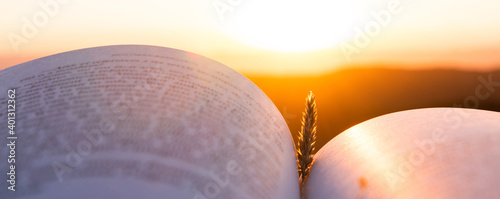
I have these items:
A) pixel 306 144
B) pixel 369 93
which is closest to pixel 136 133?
pixel 306 144

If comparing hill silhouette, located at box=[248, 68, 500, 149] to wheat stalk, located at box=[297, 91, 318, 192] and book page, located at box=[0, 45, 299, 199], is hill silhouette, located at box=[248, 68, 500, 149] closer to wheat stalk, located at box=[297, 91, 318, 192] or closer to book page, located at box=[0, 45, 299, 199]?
wheat stalk, located at box=[297, 91, 318, 192]

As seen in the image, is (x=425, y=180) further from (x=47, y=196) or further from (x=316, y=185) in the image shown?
(x=47, y=196)

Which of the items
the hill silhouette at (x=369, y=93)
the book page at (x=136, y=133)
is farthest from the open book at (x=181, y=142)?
the hill silhouette at (x=369, y=93)

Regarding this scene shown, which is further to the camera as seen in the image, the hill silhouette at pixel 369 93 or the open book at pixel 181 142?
the hill silhouette at pixel 369 93

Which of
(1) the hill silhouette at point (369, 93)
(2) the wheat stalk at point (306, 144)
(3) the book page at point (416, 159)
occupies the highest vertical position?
(1) the hill silhouette at point (369, 93)

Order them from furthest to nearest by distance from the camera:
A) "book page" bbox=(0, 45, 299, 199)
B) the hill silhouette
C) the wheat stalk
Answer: the hill silhouette
the wheat stalk
"book page" bbox=(0, 45, 299, 199)

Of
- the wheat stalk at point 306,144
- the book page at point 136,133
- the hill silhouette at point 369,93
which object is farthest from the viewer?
the hill silhouette at point 369,93

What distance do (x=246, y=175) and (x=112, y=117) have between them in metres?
0.34

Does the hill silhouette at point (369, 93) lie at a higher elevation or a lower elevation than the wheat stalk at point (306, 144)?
higher

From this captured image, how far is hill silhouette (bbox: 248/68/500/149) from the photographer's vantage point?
206 centimetres

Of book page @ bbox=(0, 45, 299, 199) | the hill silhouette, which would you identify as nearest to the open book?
book page @ bbox=(0, 45, 299, 199)

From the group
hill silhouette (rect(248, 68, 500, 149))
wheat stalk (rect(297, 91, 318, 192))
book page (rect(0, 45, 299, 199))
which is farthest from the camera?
hill silhouette (rect(248, 68, 500, 149))

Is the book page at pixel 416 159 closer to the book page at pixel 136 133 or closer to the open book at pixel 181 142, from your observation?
the open book at pixel 181 142

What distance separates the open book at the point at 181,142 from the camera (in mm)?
616
